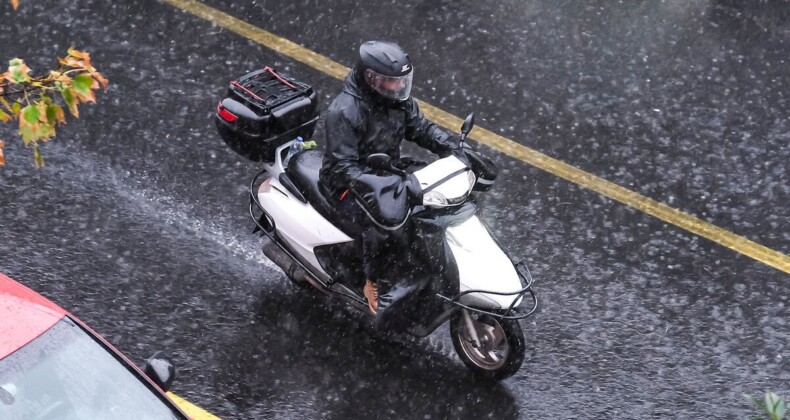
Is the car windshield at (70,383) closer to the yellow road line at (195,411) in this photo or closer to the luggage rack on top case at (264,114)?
the yellow road line at (195,411)

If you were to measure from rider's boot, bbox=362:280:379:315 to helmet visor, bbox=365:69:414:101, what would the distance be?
1.10 meters

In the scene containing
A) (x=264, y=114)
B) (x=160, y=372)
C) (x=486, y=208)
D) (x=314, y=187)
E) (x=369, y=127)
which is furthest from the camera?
(x=486, y=208)

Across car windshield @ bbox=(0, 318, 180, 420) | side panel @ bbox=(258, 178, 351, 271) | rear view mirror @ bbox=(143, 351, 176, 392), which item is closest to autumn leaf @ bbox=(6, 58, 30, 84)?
car windshield @ bbox=(0, 318, 180, 420)

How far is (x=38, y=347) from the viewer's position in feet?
17.3

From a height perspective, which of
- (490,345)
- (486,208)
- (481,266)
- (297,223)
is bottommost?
(486,208)

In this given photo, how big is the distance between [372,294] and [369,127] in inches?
38.1

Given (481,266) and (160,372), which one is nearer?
(160,372)

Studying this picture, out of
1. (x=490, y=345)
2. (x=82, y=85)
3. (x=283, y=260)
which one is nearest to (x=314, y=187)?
(x=283, y=260)

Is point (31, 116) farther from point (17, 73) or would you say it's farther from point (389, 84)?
point (389, 84)

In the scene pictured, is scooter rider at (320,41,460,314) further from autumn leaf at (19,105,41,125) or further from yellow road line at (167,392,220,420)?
autumn leaf at (19,105,41,125)

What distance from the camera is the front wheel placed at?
652 cm

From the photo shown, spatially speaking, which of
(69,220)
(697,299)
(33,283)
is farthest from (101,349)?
(697,299)

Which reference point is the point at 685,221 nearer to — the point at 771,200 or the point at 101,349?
the point at 771,200

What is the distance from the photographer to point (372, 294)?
6.85 meters
